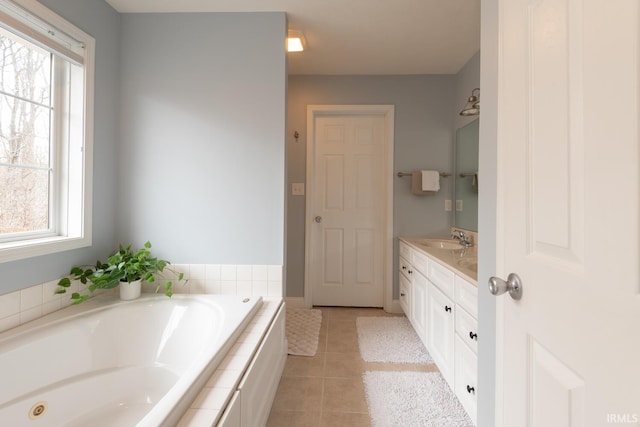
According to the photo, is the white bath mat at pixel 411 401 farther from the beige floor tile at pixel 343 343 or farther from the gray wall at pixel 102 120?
the gray wall at pixel 102 120

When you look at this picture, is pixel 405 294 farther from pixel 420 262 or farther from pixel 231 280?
pixel 231 280

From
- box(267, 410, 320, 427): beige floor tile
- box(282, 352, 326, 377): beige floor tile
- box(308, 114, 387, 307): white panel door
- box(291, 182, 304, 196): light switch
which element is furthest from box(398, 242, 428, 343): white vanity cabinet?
box(291, 182, 304, 196): light switch

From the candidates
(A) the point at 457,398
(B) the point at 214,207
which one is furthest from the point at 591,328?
(B) the point at 214,207

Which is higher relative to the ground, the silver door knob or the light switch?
the light switch

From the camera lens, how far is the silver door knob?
72cm

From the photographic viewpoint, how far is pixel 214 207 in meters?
1.91

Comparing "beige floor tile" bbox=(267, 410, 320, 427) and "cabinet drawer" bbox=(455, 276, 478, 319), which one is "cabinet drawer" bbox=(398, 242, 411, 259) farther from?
"beige floor tile" bbox=(267, 410, 320, 427)

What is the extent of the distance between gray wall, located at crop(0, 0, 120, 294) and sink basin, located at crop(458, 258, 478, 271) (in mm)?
2208

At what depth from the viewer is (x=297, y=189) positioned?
114 inches

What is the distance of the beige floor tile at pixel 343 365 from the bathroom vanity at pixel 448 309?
50cm

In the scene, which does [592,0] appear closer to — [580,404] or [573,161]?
[573,161]

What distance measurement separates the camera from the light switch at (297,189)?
2.89 metres

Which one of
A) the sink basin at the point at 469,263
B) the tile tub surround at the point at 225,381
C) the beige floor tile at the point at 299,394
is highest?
the sink basin at the point at 469,263

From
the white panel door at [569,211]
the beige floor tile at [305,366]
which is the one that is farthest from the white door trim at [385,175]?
the white panel door at [569,211]
